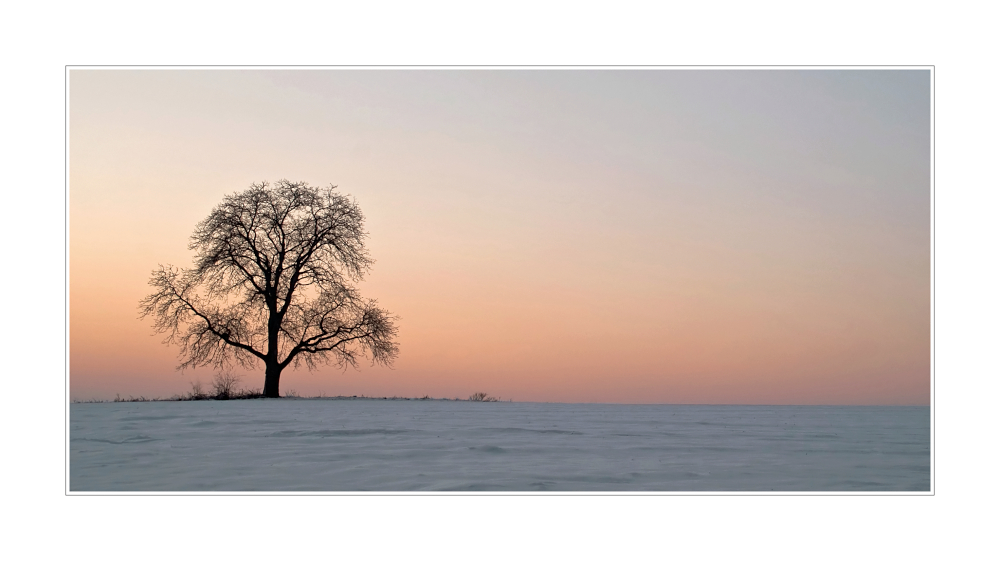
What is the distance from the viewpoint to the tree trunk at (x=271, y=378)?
23.8 meters

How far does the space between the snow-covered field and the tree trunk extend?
6835 millimetres

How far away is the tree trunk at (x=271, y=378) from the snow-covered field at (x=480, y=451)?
6835 mm

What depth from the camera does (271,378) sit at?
78.7 ft

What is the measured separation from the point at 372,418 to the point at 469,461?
550cm

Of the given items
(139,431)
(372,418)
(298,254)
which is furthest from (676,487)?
(298,254)

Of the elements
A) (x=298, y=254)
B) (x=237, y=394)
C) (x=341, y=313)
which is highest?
(x=298, y=254)

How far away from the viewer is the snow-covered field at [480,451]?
→ 8.84 m

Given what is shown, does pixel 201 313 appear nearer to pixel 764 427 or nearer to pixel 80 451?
pixel 80 451

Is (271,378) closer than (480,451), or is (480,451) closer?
(480,451)

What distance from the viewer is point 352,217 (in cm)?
2495

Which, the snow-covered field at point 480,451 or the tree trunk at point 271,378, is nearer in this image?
the snow-covered field at point 480,451

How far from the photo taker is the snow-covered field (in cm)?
884

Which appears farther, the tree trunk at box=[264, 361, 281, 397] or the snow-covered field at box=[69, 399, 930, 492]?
the tree trunk at box=[264, 361, 281, 397]

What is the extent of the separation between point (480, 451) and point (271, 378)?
49.2ft
